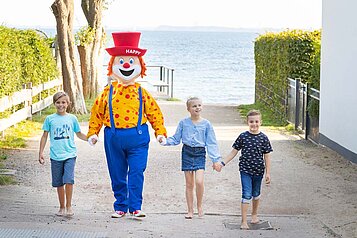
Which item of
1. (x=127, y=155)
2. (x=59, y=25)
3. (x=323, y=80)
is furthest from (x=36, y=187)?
(x=59, y=25)

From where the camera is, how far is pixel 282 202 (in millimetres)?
10758

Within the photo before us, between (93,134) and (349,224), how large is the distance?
307 cm

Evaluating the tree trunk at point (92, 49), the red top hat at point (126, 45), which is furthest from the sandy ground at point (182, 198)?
the tree trunk at point (92, 49)

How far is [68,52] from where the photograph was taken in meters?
21.5

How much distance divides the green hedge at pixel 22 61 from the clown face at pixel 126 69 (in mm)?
6828

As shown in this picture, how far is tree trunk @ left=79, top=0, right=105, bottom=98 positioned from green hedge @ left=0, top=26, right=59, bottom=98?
314cm

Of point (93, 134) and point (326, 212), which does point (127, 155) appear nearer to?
point (93, 134)

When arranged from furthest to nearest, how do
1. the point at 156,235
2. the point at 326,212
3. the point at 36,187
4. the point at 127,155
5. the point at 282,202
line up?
the point at 36,187
the point at 282,202
the point at 326,212
the point at 127,155
the point at 156,235

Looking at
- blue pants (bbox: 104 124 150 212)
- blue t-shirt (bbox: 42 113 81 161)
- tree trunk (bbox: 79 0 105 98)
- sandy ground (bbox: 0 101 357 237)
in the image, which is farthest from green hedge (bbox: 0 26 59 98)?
blue pants (bbox: 104 124 150 212)

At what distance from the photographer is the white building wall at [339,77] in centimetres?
1413

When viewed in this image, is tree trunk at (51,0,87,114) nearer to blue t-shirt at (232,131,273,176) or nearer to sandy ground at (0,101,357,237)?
sandy ground at (0,101,357,237)

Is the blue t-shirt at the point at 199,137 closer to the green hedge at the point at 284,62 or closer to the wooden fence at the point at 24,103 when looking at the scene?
the wooden fence at the point at 24,103

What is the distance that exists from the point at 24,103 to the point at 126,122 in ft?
34.0

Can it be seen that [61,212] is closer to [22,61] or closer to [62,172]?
[62,172]
